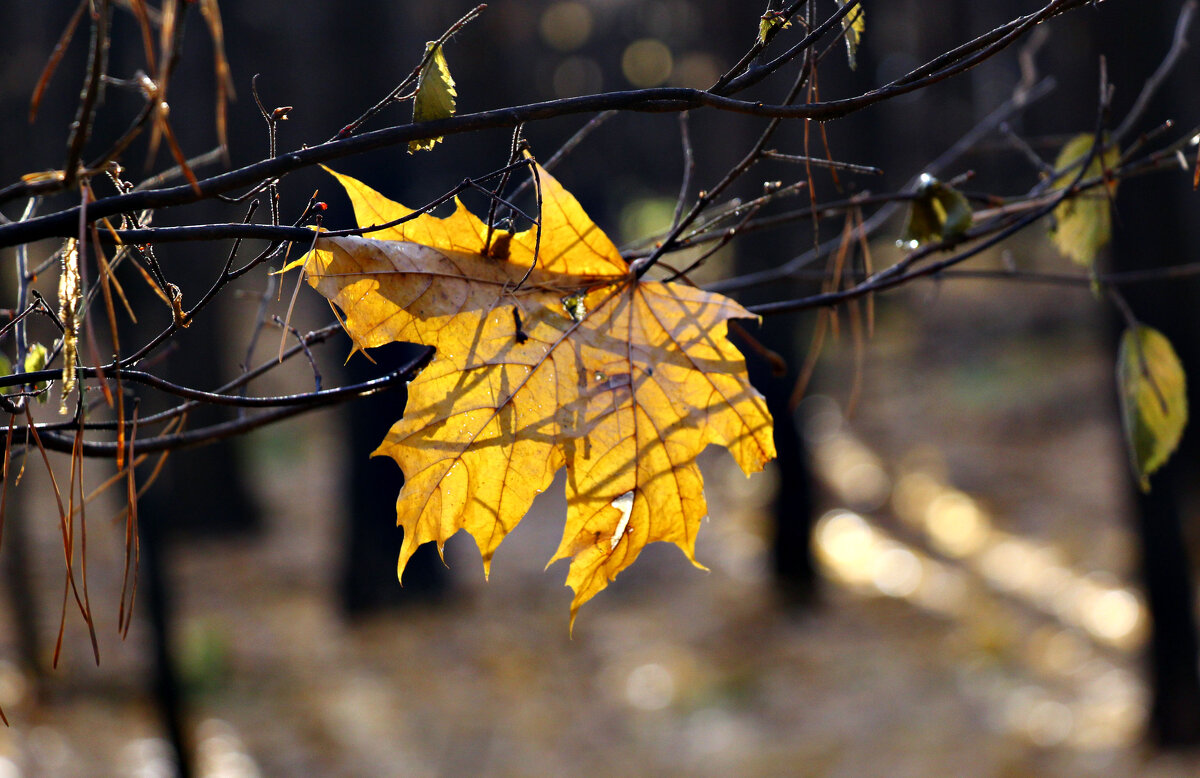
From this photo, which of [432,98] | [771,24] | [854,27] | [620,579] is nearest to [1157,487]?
[620,579]

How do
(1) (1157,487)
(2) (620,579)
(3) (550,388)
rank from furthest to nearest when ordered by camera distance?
(2) (620,579)
(1) (1157,487)
(3) (550,388)

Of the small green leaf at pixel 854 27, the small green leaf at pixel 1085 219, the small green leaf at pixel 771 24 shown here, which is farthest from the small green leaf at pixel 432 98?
the small green leaf at pixel 1085 219

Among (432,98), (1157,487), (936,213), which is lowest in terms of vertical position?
(1157,487)

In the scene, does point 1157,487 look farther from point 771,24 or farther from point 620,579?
point 771,24

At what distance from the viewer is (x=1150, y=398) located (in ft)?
4.33

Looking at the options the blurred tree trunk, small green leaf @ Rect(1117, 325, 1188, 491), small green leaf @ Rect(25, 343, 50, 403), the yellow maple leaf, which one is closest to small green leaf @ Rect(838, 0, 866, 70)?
the yellow maple leaf

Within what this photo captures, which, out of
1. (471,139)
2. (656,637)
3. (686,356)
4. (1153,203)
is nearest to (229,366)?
(471,139)

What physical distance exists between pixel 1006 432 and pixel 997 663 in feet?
12.2

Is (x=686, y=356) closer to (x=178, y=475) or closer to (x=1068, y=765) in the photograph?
(x=1068, y=765)

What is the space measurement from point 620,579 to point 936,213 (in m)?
5.27

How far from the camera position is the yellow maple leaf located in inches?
38.1

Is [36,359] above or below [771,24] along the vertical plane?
below

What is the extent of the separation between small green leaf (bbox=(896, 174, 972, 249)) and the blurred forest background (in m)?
2.38

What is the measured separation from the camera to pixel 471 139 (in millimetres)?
5344
